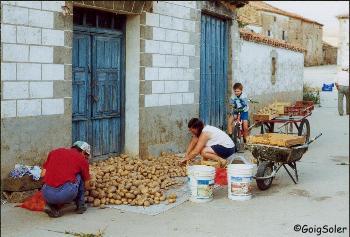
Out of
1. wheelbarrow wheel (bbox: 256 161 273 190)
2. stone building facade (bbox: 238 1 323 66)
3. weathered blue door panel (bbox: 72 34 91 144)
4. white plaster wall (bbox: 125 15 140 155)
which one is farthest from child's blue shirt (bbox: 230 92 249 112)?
stone building facade (bbox: 238 1 323 66)

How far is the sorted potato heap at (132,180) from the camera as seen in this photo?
22.1 feet

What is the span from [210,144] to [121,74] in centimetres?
251

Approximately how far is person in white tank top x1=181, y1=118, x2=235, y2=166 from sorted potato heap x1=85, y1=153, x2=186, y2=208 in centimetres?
63

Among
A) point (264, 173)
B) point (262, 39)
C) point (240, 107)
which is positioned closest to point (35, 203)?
point (264, 173)

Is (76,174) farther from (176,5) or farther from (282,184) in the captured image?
(176,5)

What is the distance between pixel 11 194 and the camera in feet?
22.3

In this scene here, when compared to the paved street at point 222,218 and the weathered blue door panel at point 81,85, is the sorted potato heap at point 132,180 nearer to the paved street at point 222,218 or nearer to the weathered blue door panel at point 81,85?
the paved street at point 222,218

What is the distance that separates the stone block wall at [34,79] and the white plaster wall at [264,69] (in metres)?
6.21

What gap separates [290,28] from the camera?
1919 inches

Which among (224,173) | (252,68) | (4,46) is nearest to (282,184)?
(224,173)

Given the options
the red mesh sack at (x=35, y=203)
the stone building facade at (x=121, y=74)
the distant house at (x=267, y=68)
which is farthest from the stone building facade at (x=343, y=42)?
the red mesh sack at (x=35, y=203)

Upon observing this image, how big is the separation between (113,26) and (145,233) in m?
4.98

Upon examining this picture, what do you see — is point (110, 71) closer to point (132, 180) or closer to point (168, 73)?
point (168, 73)

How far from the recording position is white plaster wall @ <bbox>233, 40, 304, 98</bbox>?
14.8m
